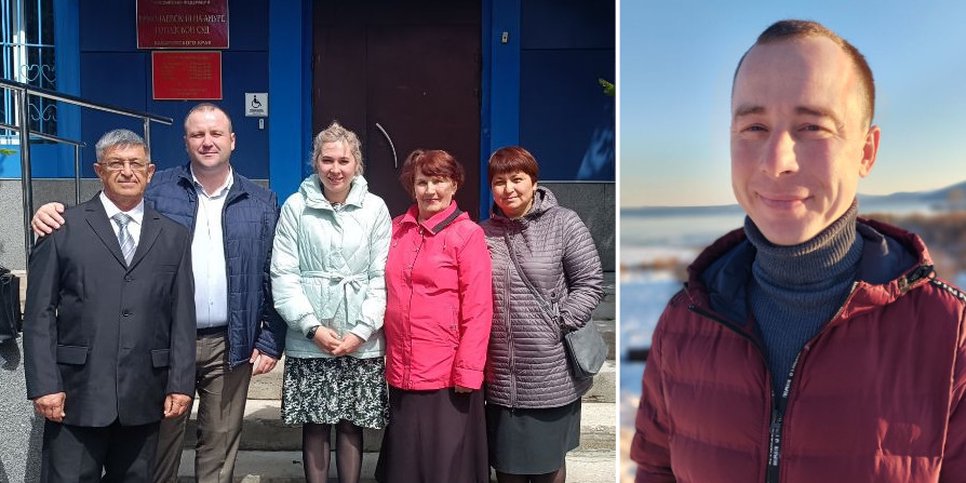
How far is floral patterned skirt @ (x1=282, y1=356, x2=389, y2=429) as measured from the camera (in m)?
2.90

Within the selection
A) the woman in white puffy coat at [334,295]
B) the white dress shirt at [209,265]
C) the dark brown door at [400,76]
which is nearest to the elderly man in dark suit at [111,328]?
the white dress shirt at [209,265]

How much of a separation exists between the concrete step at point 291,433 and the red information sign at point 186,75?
272 centimetres

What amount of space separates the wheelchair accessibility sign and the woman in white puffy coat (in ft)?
9.89

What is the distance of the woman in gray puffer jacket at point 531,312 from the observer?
2.76 m

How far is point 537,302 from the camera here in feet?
9.07

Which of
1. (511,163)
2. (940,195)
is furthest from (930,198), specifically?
(511,163)

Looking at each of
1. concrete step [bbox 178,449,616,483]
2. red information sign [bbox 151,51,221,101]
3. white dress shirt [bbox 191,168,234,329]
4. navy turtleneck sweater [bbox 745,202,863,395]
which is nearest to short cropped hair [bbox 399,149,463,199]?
white dress shirt [bbox 191,168,234,329]

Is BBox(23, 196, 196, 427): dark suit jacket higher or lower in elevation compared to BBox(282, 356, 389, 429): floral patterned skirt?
higher

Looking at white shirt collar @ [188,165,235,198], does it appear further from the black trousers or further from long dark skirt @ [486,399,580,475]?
long dark skirt @ [486,399,580,475]

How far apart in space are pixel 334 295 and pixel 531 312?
672mm

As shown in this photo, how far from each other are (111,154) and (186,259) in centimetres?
40

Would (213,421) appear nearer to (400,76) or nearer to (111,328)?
(111,328)

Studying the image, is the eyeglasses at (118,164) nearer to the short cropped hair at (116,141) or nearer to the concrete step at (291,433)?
the short cropped hair at (116,141)

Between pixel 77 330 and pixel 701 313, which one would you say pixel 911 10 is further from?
pixel 77 330
